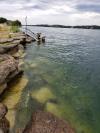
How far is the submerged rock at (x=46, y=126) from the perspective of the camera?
1188 centimetres

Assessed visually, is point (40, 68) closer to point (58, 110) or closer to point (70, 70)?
point (70, 70)

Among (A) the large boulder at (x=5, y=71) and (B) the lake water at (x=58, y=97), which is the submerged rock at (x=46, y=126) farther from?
(A) the large boulder at (x=5, y=71)

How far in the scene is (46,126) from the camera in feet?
40.1

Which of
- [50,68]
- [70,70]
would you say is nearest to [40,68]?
[50,68]

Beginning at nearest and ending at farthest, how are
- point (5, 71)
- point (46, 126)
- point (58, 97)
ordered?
point (46, 126) < point (5, 71) < point (58, 97)

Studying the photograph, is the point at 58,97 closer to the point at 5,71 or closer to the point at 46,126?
the point at 5,71

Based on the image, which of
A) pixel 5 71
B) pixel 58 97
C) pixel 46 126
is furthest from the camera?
pixel 58 97

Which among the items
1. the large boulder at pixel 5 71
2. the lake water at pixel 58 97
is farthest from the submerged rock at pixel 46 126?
the large boulder at pixel 5 71

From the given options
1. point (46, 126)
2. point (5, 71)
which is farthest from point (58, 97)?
point (46, 126)

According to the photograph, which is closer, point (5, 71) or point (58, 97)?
point (5, 71)

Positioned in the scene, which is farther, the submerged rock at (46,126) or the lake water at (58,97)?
the lake water at (58,97)

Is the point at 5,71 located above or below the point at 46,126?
above

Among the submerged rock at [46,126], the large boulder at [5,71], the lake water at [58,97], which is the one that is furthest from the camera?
the large boulder at [5,71]

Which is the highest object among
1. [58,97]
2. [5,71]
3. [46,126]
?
[5,71]
